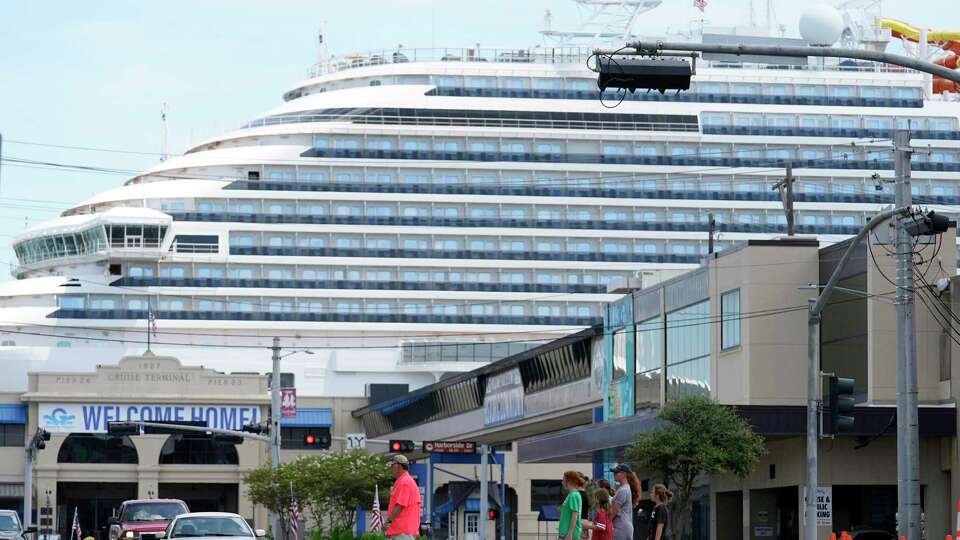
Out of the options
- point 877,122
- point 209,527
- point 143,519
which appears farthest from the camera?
point 877,122

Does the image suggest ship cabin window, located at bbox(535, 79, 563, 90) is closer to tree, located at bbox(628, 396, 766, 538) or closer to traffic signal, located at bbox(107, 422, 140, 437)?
traffic signal, located at bbox(107, 422, 140, 437)

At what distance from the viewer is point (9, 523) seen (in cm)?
3188

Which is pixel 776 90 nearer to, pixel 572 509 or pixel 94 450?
pixel 94 450

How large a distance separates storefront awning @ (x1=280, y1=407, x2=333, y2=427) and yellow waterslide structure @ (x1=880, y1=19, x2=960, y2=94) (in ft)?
129

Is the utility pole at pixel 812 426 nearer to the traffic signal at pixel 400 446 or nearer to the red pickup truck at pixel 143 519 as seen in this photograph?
the red pickup truck at pixel 143 519

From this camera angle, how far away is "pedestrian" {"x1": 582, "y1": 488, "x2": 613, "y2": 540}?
23250mm

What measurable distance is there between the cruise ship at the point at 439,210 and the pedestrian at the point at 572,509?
69.9 m

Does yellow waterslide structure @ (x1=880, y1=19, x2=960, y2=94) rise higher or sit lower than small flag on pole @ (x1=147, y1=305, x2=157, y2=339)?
higher

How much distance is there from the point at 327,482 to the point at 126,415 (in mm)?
22309

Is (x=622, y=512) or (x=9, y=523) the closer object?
(x=622, y=512)

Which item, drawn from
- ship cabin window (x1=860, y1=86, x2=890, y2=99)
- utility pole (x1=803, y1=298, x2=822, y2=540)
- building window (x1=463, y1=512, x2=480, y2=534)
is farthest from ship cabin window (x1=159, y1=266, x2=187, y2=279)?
utility pole (x1=803, y1=298, x2=822, y2=540)

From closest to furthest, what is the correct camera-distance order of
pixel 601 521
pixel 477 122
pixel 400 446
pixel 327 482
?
pixel 601 521 → pixel 400 446 → pixel 327 482 → pixel 477 122

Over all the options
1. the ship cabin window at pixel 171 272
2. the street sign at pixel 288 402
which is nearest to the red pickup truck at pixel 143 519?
the street sign at pixel 288 402

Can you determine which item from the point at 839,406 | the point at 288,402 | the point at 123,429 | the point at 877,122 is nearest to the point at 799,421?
the point at 839,406
